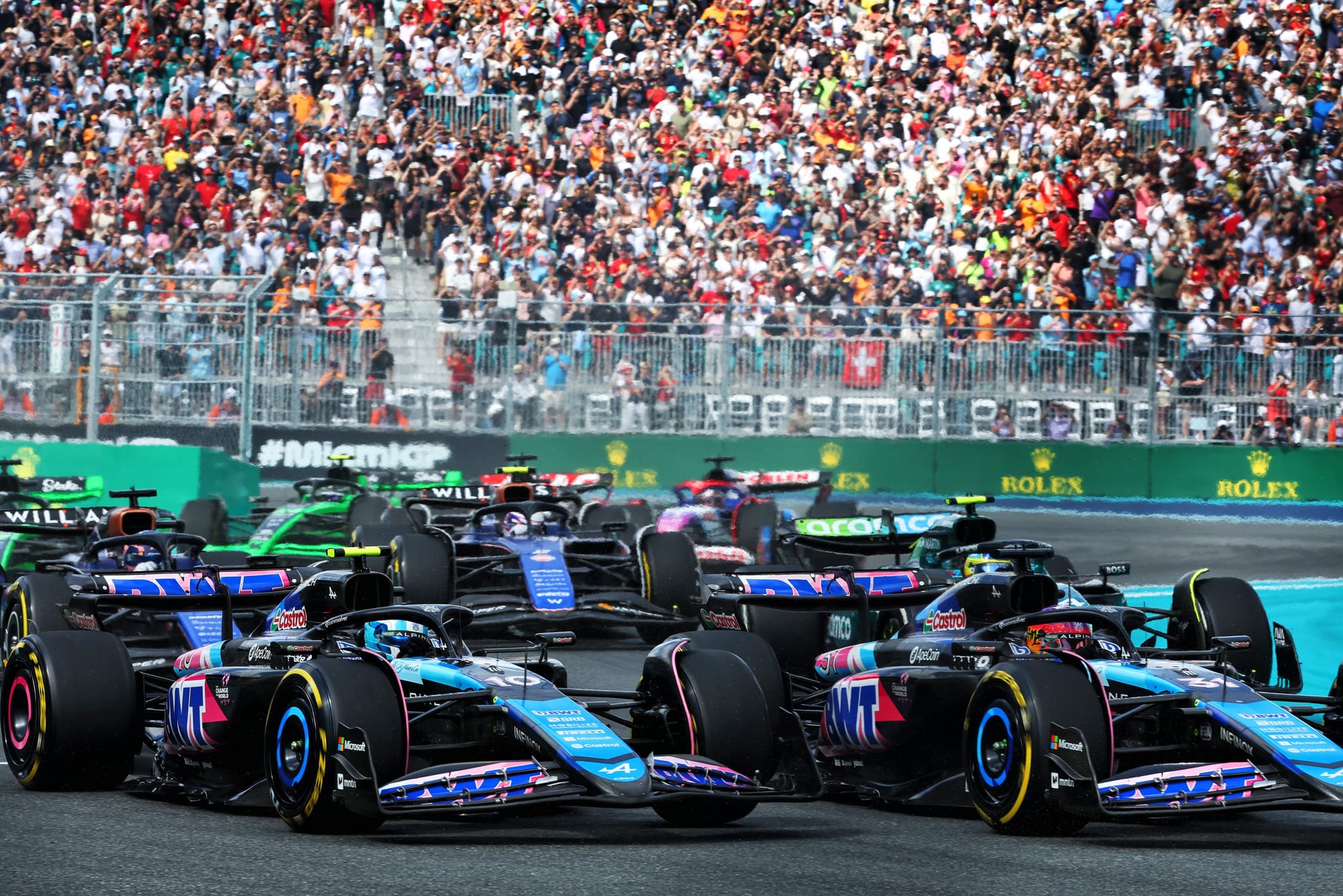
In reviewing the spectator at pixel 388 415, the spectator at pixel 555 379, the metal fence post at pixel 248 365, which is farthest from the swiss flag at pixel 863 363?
the metal fence post at pixel 248 365

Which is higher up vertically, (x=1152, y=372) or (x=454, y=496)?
(x=1152, y=372)

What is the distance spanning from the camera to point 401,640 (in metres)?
8.71

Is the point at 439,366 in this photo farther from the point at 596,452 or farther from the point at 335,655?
the point at 335,655

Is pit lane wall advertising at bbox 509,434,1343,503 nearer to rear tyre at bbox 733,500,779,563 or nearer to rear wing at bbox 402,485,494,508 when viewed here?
rear wing at bbox 402,485,494,508

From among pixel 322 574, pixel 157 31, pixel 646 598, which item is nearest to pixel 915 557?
pixel 646 598

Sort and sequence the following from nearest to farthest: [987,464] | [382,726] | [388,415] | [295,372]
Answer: [382,726], [987,464], [295,372], [388,415]

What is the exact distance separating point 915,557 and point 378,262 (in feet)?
49.3

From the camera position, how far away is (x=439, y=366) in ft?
76.3

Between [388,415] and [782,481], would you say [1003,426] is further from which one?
[388,415]

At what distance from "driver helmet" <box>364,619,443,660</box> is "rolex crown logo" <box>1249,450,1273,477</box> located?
51.2 ft

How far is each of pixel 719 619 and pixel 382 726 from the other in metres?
4.19

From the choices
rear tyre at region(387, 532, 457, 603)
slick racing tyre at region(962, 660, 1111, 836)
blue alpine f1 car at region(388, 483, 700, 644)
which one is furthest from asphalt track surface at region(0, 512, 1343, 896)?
blue alpine f1 car at region(388, 483, 700, 644)

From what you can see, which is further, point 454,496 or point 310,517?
point 310,517

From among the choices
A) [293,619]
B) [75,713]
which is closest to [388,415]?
[293,619]
